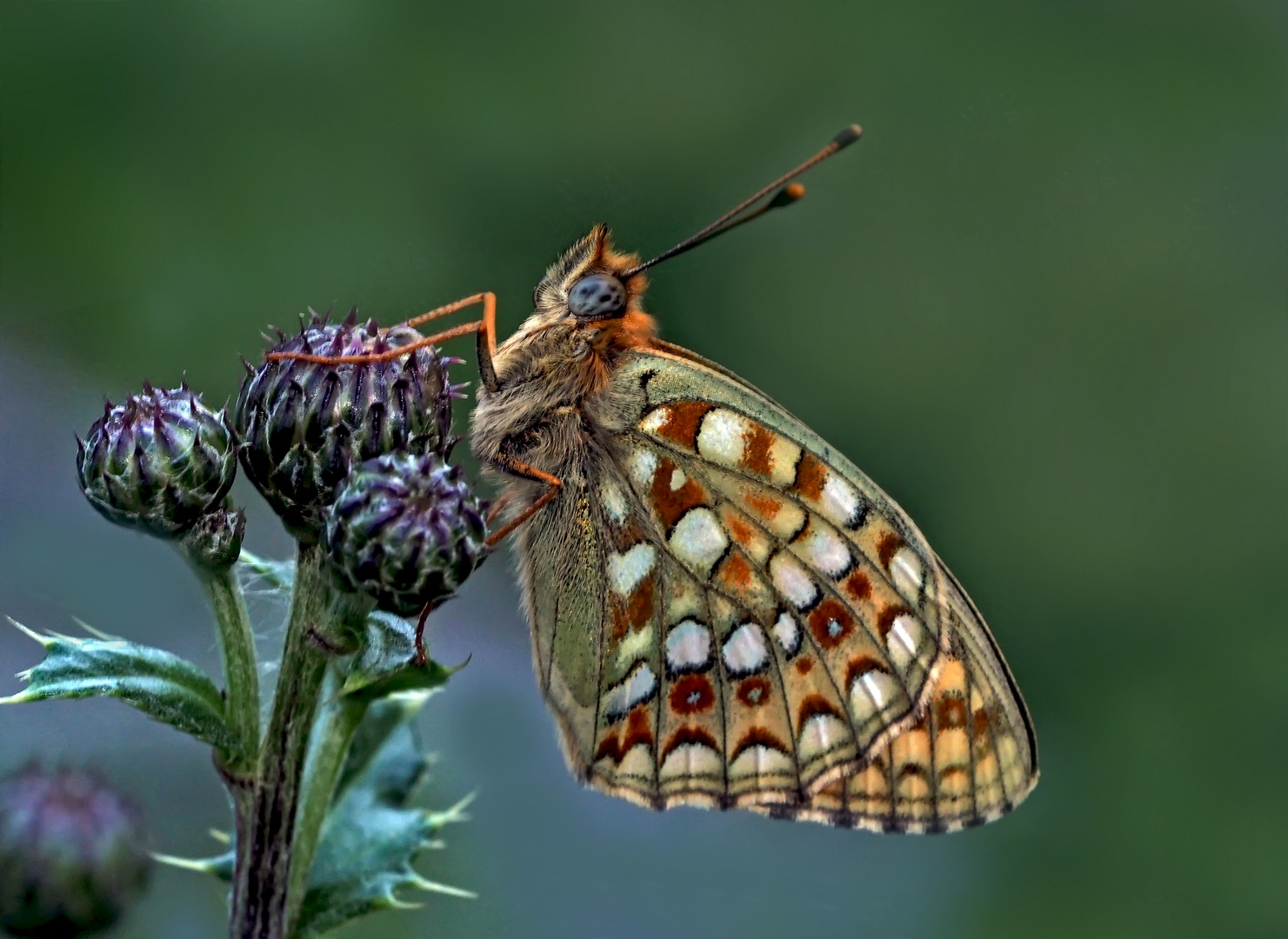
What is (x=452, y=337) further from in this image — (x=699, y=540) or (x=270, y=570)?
(x=699, y=540)

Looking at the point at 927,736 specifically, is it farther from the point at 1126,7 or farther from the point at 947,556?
the point at 1126,7

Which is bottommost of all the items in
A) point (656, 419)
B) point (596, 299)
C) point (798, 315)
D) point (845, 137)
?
A: point (656, 419)

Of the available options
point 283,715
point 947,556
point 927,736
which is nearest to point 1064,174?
point 947,556

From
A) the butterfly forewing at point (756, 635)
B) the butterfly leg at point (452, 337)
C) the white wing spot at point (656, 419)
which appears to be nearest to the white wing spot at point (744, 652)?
the butterfly forewing at point (756, 635)

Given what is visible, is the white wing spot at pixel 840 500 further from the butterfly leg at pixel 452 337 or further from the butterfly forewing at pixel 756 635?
the butterfly leg at pixel 452 337

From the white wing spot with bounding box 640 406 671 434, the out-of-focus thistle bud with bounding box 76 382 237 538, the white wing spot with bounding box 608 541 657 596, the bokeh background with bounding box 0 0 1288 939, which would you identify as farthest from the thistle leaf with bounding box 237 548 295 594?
the bokeh background with bounding box 0 0 1288 939

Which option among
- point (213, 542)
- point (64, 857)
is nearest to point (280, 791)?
point (213, 542)
